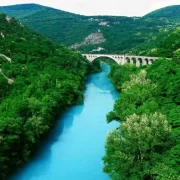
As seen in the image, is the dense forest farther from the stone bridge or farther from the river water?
the stone bridge

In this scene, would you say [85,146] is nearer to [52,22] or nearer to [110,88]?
[110,88]

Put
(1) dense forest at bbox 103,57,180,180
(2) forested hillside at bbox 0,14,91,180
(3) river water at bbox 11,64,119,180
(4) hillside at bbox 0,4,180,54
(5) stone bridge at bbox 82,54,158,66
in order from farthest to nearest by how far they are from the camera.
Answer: (4) hillside at bbox 0,4,180,54 < (5) stone bridge at bbox 82,54,158,66 < (3) river water at bbox 11,64,119,180 < (2) forested hillside at bbox 0,14,91,180 < (1) dense forest at bbox 103,57,180,180

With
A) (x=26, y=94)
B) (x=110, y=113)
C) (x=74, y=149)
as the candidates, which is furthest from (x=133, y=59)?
(x=74, y=149)

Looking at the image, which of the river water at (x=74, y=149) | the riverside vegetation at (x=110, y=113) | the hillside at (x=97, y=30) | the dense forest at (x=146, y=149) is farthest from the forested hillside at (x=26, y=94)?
the hillside at (x=97, y=30)

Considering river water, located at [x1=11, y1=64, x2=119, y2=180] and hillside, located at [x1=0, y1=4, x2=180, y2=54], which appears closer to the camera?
river water, located at [x1=11, y1=64, x2=119, y2=180]

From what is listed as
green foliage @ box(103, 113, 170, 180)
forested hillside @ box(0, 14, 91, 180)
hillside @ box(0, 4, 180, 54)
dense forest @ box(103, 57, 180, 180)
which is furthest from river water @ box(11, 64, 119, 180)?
hillside @ box(0, 4, 180, 54)

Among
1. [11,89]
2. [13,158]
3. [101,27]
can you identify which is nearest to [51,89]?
[11,89]

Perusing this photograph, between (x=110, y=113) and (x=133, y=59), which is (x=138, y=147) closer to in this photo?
(x=110, y=113)
